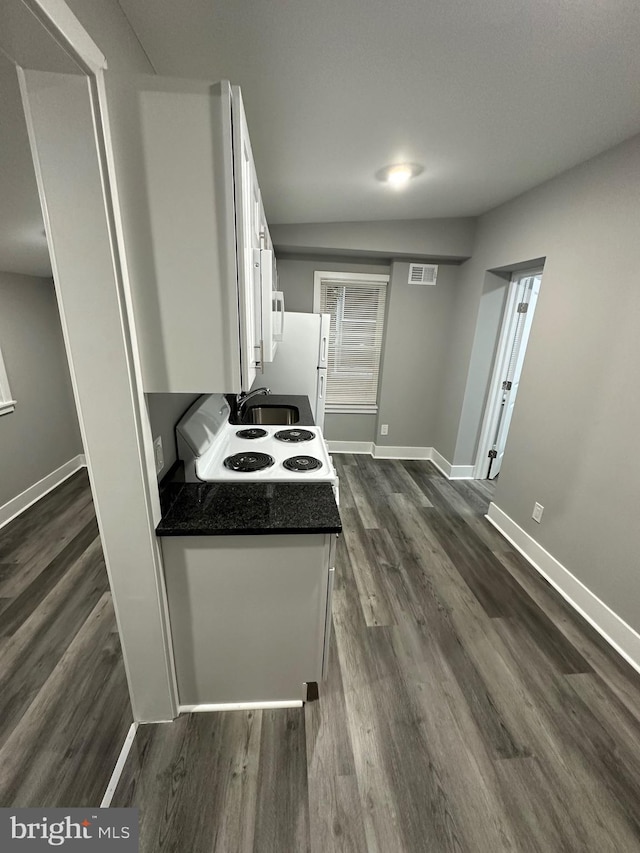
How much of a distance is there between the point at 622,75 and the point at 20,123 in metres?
2.22

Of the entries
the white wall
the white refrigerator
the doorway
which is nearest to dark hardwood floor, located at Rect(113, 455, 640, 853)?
the doorway

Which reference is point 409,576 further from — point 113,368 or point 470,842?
point 113,368

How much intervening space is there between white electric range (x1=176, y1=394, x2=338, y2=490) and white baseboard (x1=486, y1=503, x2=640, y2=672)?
177cm

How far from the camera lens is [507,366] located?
11.0ft

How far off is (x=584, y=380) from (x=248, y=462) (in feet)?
6.84

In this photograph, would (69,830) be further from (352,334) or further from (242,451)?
(352,334)

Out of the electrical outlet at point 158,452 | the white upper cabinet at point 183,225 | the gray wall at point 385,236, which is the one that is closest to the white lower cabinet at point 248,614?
the electrical outlet at point 158,452

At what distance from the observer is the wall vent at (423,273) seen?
3572mm

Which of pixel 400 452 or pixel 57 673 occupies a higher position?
pixel 400 452

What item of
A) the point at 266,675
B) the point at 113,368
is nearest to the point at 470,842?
the point at 266,675

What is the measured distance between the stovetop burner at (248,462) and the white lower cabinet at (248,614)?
0.40 m

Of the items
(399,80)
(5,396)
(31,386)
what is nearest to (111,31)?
(399,80)

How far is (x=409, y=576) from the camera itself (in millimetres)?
2240

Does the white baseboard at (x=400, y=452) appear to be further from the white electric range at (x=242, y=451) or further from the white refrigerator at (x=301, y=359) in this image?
the white electric range at (x=242, y=451)
